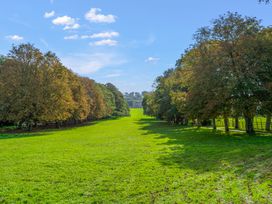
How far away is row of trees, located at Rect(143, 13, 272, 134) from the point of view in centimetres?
1906

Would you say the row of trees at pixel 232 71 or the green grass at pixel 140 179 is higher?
the row of trees at pixel 232 71

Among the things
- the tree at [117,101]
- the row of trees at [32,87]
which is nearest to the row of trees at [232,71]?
the row of trees at [32,87]

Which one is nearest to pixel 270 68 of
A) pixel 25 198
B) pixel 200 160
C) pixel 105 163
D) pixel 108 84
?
pixel 200 160

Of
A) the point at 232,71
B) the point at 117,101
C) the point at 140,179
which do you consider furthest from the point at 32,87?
the point at 117,101

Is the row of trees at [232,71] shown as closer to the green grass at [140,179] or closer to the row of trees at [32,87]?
the green grass at [140,179]

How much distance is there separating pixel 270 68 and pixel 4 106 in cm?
3084

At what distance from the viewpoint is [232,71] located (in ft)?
64.6

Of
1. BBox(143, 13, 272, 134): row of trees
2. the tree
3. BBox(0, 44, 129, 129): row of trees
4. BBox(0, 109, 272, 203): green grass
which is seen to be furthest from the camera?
the tree

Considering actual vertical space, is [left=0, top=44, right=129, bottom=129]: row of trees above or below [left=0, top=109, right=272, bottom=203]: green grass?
above

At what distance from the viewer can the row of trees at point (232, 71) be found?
1906 cm

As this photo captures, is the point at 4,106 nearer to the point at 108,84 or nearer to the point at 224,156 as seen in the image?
the point at 224,156

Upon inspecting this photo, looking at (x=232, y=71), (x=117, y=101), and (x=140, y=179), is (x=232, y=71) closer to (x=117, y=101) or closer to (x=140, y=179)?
(x=140, y=179)

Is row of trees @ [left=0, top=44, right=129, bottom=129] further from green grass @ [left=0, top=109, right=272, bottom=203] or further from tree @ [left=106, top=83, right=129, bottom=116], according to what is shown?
tree @ [left=106, top=83, right=129, bottom=116]

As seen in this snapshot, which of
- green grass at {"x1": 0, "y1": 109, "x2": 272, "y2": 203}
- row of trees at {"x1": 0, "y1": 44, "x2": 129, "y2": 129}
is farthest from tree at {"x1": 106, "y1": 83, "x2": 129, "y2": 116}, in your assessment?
green grass at {"x1": 0, "y1": 109, "x2": 272, "y2": 203}
